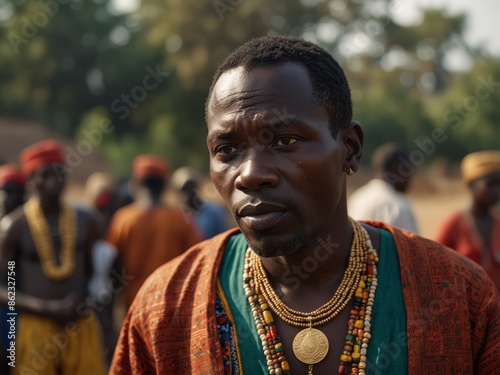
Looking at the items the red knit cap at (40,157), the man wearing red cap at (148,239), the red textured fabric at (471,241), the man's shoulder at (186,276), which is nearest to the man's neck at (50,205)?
the red knit cap at (40,157)

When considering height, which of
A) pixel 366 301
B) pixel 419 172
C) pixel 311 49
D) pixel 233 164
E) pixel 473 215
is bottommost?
pixel 366 301

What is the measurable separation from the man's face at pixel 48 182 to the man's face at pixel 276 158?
385cm

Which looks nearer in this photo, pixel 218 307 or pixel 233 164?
pixel 233 164

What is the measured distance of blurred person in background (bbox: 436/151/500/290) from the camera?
5.59m

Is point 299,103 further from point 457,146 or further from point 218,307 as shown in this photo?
point 457,146

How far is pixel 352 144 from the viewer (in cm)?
214

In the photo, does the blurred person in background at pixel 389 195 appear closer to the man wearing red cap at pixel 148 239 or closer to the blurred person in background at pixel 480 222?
the blurred person in background at pixel 480 222

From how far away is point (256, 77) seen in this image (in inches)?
78.2

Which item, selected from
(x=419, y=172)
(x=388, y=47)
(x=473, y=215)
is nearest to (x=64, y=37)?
(x=388, y=47)

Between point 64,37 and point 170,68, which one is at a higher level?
point 64,37

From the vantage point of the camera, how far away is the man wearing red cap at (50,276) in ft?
17.1

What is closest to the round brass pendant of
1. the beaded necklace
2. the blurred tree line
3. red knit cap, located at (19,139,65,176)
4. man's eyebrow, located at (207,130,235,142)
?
man's eyebrow, located at (207,130,235,142)

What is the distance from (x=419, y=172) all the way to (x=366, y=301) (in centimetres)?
3022

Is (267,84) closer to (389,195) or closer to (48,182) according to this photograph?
(389,195)
